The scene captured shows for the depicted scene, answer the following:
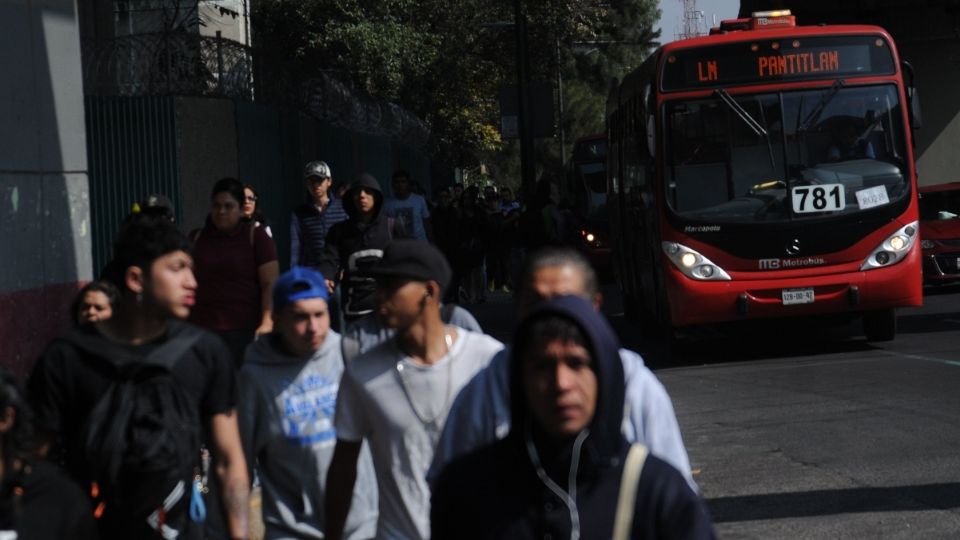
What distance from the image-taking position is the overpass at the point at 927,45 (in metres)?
31.7

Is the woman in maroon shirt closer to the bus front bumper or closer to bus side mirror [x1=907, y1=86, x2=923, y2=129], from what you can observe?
the bus front bumper

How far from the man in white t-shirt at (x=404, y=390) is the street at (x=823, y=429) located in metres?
3.25

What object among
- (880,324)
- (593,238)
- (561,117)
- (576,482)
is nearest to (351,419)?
(576,482)

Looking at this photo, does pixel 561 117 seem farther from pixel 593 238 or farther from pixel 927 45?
pixel 927 45

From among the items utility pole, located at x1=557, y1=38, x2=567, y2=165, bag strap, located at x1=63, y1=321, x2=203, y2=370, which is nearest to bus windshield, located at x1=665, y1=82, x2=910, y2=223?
bag strap, located at x1=63, y1=321, x2=203, y2=370

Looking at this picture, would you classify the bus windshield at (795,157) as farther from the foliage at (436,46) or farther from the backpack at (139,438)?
the foliage at (436,46)

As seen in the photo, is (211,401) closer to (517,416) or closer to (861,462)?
(517,416)

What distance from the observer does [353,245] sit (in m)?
10.8

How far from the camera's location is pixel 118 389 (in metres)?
4.91

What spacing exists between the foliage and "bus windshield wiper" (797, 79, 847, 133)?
850 inches

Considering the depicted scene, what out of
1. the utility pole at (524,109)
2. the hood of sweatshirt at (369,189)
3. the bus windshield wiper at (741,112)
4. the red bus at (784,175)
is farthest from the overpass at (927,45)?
the hood of sweatshirt at (369,189)

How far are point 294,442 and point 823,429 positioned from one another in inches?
224

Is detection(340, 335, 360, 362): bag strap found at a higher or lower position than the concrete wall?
lower

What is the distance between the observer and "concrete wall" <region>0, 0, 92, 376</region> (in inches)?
382
